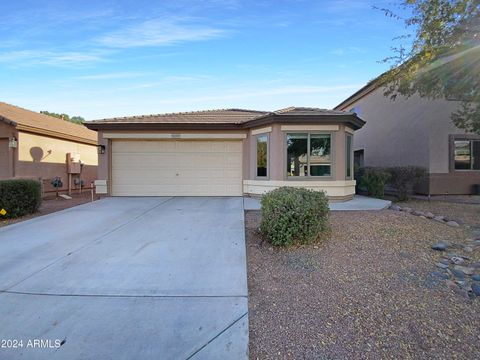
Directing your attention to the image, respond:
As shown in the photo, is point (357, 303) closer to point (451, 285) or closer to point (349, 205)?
point (451, 285)

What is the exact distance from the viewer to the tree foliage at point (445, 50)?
7223 millimetres

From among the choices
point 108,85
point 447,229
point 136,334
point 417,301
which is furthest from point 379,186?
point 108,85

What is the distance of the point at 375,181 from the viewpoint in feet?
39.5

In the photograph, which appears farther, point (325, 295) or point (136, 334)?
point (325, 295)

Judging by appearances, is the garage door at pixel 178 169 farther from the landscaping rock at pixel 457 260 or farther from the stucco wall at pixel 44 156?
the landscaping rock at pixel 457 260

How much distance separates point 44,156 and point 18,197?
6871 mm

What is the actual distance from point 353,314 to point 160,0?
9088mm

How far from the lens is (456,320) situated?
3.07m

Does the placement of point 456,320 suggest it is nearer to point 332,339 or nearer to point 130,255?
point 332,339

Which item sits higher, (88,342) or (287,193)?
(287,193)

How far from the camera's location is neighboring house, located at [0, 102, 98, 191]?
41.5 feet

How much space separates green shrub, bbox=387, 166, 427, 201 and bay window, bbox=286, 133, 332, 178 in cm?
310

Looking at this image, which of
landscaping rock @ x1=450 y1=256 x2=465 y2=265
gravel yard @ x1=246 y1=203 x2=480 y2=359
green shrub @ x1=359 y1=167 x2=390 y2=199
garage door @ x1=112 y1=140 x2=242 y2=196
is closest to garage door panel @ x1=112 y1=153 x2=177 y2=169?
garage door @ x1=112 y1=140 x2=242 y2=196

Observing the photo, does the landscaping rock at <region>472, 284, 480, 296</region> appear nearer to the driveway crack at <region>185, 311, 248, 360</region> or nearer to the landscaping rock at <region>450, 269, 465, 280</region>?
the landscaping rock at <region>450, 269, 465, 280</region>
